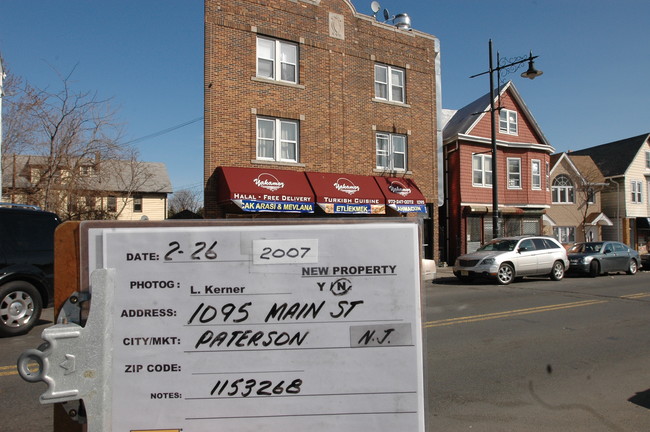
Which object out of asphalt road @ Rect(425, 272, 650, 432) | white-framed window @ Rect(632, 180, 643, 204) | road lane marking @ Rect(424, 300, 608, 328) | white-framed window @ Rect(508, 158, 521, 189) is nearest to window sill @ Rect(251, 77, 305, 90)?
asphalt road @ Rect(425, 272, 650, 432)

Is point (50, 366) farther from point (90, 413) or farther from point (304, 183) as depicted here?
point (304, 183)

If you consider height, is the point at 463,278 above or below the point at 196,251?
below

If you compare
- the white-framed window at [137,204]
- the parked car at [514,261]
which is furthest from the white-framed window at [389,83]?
the white-framed window at [137,204]

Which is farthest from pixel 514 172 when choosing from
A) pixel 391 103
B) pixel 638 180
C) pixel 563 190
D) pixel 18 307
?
pixel 18 307

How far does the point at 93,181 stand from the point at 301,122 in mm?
10704

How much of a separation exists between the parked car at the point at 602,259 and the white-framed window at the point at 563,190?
1331 cm

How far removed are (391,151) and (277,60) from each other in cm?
652

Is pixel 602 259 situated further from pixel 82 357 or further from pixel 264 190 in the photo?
pixel 82 357

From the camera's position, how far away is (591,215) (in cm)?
3331

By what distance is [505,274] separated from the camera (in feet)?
49.8

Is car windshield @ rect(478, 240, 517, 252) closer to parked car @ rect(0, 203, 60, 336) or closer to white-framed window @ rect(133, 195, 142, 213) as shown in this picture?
parked car @ rect(0, 203, 60, 336)

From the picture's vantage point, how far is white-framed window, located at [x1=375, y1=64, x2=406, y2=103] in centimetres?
2056

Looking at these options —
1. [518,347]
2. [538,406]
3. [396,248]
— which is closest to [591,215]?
[518,347]

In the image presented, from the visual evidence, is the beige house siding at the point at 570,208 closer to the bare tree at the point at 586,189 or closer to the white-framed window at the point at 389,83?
the bare tree at the point at 586,189
